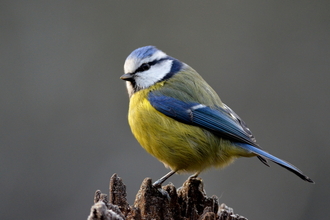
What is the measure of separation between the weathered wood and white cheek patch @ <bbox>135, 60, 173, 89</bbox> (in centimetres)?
78

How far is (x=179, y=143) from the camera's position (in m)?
2.62

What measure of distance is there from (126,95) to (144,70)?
136 centimetres

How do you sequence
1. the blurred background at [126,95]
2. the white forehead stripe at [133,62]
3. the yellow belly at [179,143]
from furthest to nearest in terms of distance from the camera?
1. the blurred background at [126,95]
2. the white forehead stripe at [133,62]
3. the yellow belly at [179,143]

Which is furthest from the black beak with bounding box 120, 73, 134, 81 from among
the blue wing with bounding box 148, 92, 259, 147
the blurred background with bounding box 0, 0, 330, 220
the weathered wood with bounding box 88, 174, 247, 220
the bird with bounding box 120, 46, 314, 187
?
the blurred background with bounding box 0, 0, 330, 220

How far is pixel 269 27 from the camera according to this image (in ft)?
15.4

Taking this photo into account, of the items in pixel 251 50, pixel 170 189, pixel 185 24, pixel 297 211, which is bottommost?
pixel 297 211

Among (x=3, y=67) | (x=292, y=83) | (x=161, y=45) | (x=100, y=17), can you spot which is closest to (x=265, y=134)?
(x=292, y=83)

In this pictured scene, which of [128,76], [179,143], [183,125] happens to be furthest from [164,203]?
[128,76]

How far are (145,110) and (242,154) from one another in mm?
694

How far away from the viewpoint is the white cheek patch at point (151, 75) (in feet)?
9.58

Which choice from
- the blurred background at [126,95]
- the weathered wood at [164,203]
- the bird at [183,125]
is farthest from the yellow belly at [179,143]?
the blurred background at [126,95]

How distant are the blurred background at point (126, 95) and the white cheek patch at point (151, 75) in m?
0.97

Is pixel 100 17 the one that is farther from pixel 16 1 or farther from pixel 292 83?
pixel 292 83

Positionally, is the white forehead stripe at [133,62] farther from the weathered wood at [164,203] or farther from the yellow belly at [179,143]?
the weathered wood at [164,203]
